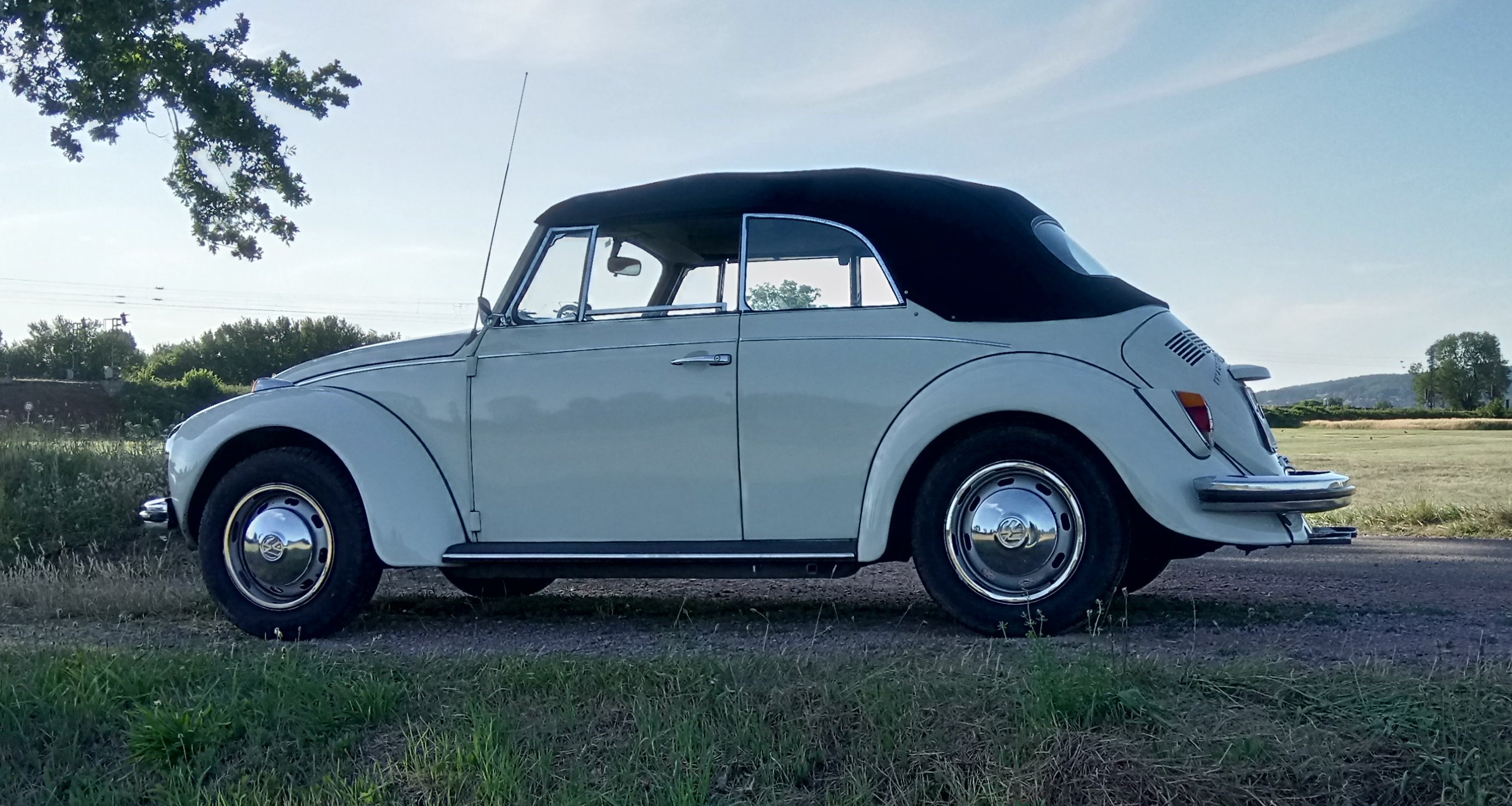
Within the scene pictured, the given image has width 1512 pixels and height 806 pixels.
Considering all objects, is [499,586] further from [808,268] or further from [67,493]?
[67,493]

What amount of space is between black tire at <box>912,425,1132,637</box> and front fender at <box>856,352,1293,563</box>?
9cm

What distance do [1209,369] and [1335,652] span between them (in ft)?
3.78

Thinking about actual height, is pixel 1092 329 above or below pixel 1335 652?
above

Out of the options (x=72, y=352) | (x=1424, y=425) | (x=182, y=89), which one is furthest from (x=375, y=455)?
(x=72, y=352)

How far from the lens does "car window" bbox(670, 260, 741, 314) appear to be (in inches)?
199

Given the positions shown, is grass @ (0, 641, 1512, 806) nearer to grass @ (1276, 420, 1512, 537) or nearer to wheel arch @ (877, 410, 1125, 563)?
wheel arch @ (877, 410, 1125, 563)

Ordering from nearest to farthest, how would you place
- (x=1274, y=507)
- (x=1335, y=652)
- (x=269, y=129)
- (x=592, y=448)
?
(x=1335, y=652) → (x=1274, y=507) → (x=592, y=448) → (x=269, y=129)

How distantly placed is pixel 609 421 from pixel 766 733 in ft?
6.47

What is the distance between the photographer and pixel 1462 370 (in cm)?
7300

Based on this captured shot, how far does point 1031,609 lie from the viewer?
4.45 m

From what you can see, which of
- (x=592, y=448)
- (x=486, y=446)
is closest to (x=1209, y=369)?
(x=592, y=448)

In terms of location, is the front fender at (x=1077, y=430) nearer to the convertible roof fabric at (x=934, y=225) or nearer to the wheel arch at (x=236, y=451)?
the convertible roof fabric at (x=934, y=225)

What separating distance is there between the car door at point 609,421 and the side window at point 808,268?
0.21 metres

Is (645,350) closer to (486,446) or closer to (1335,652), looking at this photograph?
(486,446)
